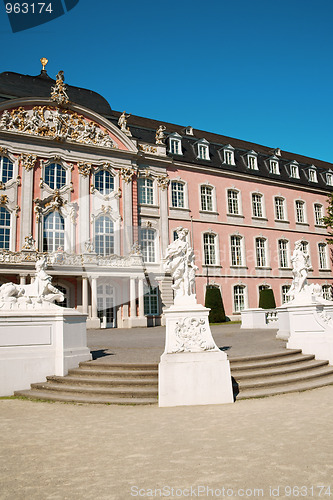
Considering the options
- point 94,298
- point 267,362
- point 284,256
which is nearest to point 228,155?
point 284,256

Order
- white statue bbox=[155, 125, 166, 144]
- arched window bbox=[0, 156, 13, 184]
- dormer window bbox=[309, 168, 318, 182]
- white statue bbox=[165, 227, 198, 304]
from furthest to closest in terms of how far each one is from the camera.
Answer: dormer window bbox=[309, 168, 318, 182] < white statue bbox=[155, 125, 166, 144] < arched window bbox=[0, 156, 13, 184] < white statue bbox=[165, 227, 198, 304]

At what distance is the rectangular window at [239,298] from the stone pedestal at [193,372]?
24.4 m

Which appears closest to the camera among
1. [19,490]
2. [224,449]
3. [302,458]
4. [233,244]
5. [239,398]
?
[19,490]

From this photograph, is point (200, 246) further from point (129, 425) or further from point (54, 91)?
point (129, 425)

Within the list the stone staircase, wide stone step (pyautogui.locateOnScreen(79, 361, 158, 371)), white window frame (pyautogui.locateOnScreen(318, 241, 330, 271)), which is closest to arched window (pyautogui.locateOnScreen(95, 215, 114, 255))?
wide stone step (pyautogui.locateOnScreen(79, 361, 158, 371))

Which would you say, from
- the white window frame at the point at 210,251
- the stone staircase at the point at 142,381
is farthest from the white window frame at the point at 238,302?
the stone staircase at the point at 142,381

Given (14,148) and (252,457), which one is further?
(14,148)

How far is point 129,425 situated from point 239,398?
2454 millimetres

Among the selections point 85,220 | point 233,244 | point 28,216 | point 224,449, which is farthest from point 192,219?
point 224,449

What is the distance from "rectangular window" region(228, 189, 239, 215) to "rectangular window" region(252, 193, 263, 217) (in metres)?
1.91

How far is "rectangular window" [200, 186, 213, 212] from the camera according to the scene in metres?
32.6

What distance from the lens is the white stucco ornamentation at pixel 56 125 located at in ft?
83.1

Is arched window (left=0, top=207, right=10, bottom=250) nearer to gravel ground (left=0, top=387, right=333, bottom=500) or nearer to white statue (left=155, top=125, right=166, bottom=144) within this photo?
white statue (left=155, top=125, right=166, bottom=144)

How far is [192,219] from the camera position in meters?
31.5
